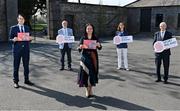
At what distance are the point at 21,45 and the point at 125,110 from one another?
13.1ft

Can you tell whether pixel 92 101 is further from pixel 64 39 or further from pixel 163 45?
pixel 64 39

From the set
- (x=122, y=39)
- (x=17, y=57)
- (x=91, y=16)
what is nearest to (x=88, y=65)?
(x=17, y=57)

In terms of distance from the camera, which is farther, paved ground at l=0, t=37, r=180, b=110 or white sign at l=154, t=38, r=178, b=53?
white sign at l=154, t=38, r=178, b=53

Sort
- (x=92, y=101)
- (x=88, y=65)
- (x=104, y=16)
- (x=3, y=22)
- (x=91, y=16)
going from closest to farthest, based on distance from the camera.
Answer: (x=92, y=101) → (x=88, y=65) → (x=3, y=22) → (x=91, y=16) → (x=104, y=16)

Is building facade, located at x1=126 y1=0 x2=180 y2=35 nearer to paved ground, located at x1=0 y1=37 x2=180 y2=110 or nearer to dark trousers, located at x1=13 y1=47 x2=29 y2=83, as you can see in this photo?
paved ground, located at x1=0 y1=37 x2=180 y2=110

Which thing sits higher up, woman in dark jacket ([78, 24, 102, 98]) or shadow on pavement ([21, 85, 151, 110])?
woman in dark jacket ([78, 24, 102, 98])

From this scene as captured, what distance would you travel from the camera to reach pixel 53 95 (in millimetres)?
8383

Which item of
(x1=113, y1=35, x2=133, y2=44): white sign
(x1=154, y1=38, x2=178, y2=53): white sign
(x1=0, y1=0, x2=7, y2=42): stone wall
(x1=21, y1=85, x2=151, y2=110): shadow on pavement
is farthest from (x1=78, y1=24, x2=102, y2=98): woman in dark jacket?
(x1=0, y1=0, x2=7, y2=42): stone wall

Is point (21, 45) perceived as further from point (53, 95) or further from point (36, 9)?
point (36, 9)

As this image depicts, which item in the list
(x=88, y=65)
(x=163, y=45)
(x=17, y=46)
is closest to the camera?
(x=88, y=65)

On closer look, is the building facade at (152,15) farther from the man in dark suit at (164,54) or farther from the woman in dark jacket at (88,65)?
the woman in dark jacket at (88,65)

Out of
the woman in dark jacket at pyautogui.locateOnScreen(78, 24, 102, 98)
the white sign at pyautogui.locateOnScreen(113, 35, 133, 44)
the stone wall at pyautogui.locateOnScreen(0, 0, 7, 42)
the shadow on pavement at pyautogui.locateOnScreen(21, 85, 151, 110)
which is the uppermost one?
the stone wall at pyautogui.locateOnScreen(0, 0, 7, 42)

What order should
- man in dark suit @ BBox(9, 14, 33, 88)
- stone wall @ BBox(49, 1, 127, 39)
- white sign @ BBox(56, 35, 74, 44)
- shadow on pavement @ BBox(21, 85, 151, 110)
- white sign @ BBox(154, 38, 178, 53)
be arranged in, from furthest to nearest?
stone wall @ BBox(49, 1, 127, 39) → white sign @ BBox(56, 35, 74, 44) → white sign @ BBox(154, 38, 178, 53) → man in dark suit @ BBox(9, 14, 33, 88) → shadow on pavement @ BBox(21, 85, 151, 110)

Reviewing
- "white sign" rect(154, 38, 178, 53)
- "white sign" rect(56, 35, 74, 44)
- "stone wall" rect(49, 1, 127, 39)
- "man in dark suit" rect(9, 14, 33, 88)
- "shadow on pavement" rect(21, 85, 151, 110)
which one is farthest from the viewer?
"stone wall" rect(49, 1, 127, 39)
